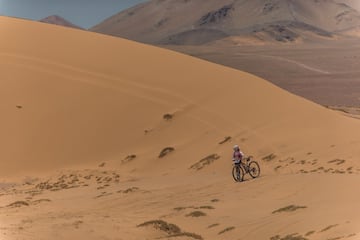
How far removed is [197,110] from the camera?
21.6 m

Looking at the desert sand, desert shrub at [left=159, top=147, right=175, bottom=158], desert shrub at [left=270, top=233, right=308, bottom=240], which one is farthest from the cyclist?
desert shrub at [left=270, top=233, right=308, bottom=240]

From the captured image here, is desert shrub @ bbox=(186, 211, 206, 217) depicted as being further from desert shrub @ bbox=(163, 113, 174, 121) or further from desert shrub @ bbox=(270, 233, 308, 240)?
desert shrub @ bbox=(163, 113, 174, 121)

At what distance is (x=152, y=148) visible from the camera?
62.7 feet

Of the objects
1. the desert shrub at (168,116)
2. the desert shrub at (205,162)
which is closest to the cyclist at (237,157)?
→ the desert shrub at (205,162)

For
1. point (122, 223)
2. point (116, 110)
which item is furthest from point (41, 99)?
point (122, 223)

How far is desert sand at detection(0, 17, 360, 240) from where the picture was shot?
9023 millimetres

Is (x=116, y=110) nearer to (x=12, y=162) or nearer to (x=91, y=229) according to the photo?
(x=12, y=162)

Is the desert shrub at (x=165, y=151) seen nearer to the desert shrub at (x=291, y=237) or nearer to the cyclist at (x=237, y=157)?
the cyclist at (x=237, y=157)

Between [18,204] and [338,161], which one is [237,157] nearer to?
[338,161]

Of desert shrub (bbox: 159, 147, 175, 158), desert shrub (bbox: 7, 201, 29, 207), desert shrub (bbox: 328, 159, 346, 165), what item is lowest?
desert shrub (bbox: 7, 201, 29, 207)

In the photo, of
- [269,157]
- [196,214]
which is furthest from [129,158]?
[196,214]

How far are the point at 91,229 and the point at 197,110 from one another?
13443mm

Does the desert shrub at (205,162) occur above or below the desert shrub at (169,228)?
above

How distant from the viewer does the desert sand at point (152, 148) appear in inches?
355
